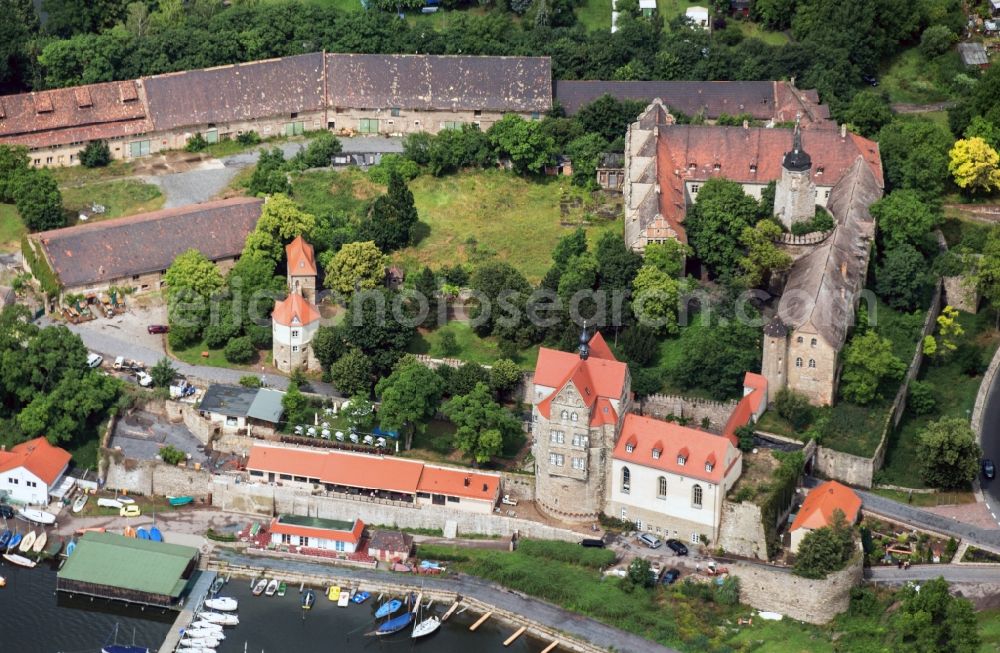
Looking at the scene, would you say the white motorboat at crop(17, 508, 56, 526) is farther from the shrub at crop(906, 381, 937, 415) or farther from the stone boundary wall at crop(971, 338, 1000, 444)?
the stone boundary wall at crop(971, 338, 1000, 444)

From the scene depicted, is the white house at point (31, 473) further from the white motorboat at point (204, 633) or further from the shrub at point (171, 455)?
the white motorboat at point (204, 633)

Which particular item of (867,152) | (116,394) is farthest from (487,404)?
(867,152)

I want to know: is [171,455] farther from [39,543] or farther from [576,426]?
[576,426]

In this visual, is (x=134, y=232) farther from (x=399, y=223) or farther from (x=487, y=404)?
(x=487, y=404)

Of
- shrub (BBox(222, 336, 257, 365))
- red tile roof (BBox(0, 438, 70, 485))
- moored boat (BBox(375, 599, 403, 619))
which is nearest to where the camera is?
moored boat (BBox(375, 599, 403, 619))

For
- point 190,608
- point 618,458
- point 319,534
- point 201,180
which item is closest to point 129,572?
point 190,608

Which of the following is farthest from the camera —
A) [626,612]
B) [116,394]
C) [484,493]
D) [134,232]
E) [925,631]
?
[134,232]

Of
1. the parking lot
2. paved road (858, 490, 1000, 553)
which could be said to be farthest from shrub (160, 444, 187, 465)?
paved road (858, 490, 1000, 553)
